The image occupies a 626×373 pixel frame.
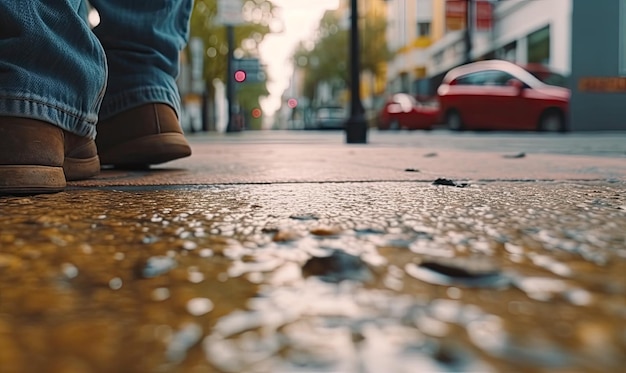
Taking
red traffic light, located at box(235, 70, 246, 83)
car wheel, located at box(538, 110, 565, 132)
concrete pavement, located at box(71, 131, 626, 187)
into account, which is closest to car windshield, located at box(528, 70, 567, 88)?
car wheel, located at box(538, 110, 565, 132)

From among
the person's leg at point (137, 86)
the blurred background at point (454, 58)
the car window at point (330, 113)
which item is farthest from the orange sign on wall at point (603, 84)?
the person's leg at point (137, 86)

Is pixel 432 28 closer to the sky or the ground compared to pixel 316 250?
closer to the sky

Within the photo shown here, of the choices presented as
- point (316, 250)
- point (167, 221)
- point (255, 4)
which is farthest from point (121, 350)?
point (255, 4)

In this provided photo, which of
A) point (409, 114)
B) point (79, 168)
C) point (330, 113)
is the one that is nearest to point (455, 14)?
point (330, 113)

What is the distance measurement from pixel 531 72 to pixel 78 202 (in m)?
11.0

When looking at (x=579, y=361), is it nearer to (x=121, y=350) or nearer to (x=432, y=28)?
(x=121, y=350)

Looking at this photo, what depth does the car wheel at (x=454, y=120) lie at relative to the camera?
1102 cm

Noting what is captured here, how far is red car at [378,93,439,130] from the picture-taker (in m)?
14.7

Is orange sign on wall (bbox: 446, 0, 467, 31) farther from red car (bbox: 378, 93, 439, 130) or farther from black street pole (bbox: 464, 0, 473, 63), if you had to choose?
red car (bbox: 378, 93, 439, 130)

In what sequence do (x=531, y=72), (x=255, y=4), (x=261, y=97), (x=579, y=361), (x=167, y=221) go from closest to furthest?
(x=579, y=361) < (x=167, y=221) < (x=531, y=72) < (x=255, y=4) < (x=261, y=97)

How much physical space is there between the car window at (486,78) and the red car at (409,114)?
3229 mm

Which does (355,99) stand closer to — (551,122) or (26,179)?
(26,179)

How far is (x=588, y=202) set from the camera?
88 centimetres

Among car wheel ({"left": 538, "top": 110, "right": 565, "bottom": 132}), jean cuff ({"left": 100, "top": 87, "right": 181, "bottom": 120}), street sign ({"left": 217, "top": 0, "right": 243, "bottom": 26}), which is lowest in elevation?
car wheel ({"left": 538, "top": 110, "right": 565, "bottom": 132})
